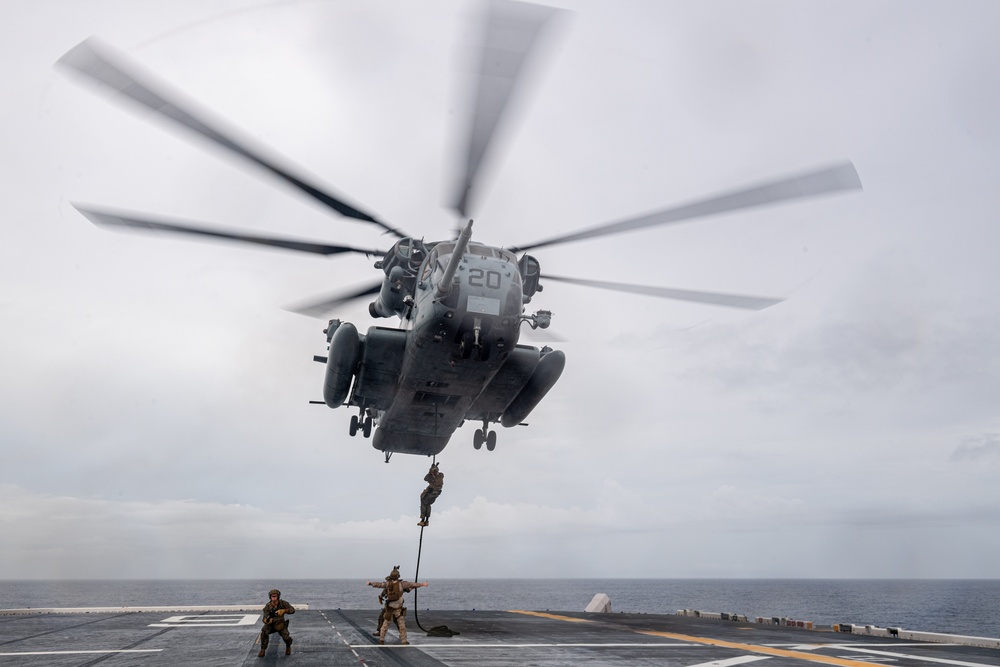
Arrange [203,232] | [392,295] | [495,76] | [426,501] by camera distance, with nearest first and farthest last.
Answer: [495,76], [203,232], [392,295], [426,501]

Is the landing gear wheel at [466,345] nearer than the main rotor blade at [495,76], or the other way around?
the main rotor blade at [495,76]

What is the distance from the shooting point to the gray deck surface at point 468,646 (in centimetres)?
1277

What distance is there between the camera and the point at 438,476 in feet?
54.9

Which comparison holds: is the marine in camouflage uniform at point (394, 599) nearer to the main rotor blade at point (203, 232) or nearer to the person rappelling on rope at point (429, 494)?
the person rappelling on rope at point (429, 494)

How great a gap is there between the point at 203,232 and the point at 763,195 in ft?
31.5

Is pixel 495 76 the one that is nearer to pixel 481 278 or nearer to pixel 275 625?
pixel 481 278

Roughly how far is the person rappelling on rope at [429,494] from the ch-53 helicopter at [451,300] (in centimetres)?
151

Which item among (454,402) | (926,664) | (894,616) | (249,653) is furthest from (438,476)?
(894,616)

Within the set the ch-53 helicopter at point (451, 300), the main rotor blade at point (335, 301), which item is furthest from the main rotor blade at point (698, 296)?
the main rotor blade at point (335, 301)

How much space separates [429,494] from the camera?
1642cm

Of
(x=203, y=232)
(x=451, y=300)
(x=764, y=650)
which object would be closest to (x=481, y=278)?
(x=451, y=300)

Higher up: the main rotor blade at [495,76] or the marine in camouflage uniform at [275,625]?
the main rotor blade at [495,76]

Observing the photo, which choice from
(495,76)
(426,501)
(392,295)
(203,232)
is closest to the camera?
(495,76)

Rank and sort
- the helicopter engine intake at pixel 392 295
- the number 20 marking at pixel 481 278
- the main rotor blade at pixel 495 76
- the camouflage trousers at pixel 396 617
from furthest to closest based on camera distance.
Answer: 1. the helicopter engine intake at pixel 392 295
2. the camouflage trousers at pixel 396 617
3. the number 20 marking at pixel 481 278
4. the main rotor blade at pixel 495 76
